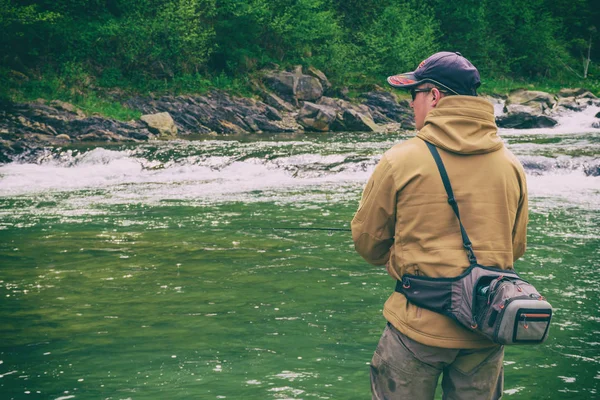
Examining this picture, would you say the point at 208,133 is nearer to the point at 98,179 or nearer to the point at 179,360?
the point at 98,179

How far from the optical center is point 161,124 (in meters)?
31.2

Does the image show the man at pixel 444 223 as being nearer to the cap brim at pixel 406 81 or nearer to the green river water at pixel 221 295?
the cap brim at pixel 406 81

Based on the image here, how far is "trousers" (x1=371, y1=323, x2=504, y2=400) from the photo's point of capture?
2670mm

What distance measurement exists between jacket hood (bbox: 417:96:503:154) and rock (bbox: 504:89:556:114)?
38.3m

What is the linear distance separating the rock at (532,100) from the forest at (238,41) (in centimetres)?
929

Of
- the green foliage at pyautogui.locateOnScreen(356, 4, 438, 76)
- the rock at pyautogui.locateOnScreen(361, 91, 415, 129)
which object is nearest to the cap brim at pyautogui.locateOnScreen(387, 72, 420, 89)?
the rock at pyautogui.locateOnScreen(361, 91, 415, 129)

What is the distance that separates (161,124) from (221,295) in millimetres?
24901

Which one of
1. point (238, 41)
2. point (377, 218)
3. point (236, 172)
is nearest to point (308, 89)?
point (238, 41)

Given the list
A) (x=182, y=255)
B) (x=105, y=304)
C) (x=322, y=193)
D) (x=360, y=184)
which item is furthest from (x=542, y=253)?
(x=360, y=184)

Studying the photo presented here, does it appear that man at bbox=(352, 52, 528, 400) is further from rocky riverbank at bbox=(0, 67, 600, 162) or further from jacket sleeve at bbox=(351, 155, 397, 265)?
rocky riverbank at bbox=(0, 67, 600, 162)

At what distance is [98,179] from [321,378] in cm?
1576

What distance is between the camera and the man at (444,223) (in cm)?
265

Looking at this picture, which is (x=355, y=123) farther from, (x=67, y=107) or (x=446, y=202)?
(x=446, y=202)

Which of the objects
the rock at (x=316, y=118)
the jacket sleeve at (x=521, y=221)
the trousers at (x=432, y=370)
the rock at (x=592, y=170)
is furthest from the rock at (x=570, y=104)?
the trousers at (x=432, y=370)
